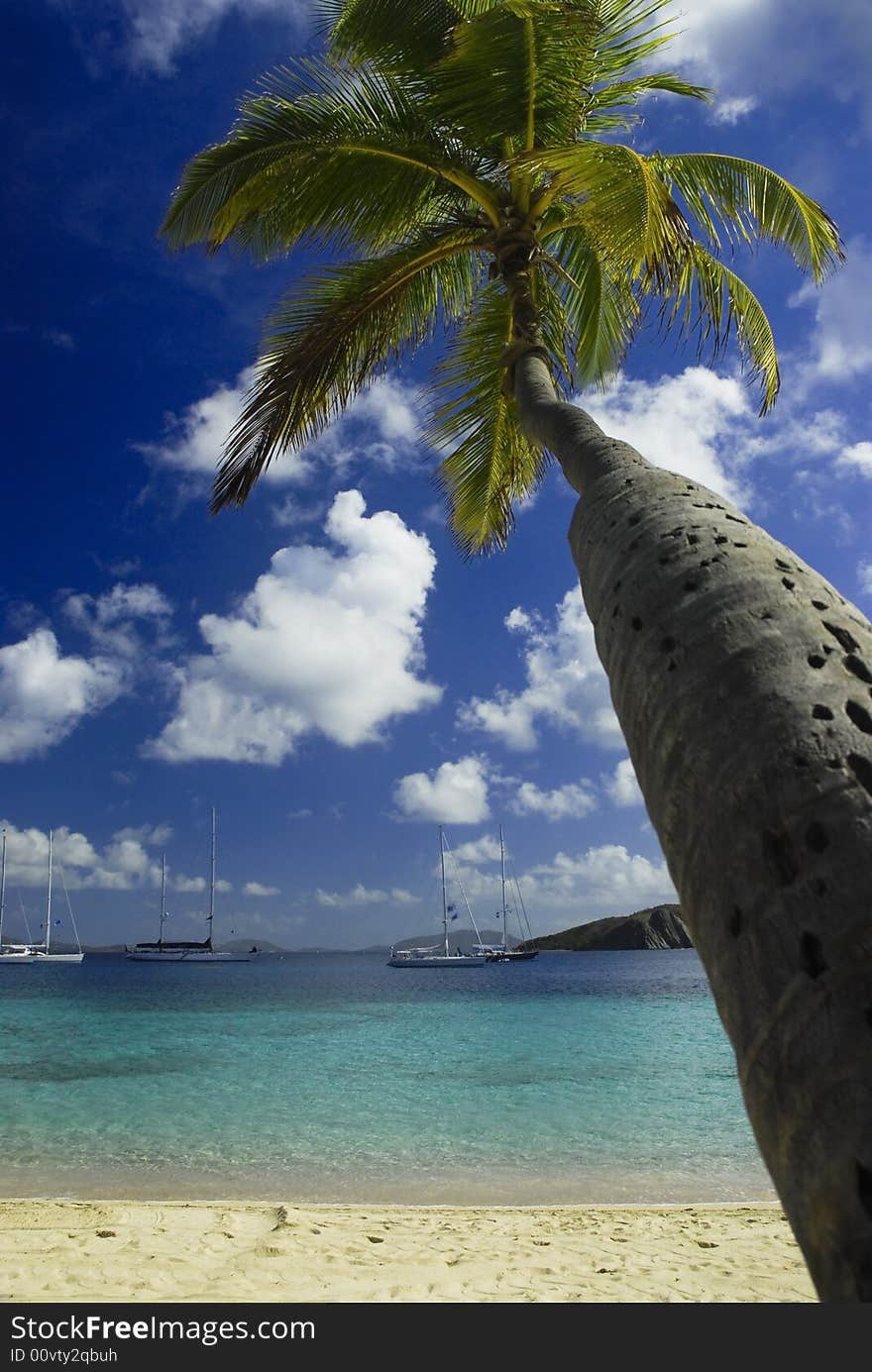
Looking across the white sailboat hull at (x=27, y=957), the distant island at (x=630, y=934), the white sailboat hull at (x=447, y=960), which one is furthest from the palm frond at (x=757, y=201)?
the distant island at (x=630, y=934)

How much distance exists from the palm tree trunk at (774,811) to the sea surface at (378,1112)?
31.4ft

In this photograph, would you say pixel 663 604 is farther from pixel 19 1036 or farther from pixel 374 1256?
pixel 19 1036

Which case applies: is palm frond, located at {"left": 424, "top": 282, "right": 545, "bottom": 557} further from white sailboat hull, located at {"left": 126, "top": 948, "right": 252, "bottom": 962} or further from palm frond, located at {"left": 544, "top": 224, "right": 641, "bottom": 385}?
white sailboat hull, located at {"left": 126, "top": 948, "right": 252, "bottom": 962}

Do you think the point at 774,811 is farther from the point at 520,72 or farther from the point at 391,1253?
the point at 391,1253

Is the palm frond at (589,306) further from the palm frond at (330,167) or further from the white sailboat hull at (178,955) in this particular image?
the white sailboat hull at (178,955)

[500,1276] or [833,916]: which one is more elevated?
[833,916]

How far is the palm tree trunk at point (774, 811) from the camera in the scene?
1369mm

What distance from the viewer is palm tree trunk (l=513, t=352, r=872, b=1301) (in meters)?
1.37

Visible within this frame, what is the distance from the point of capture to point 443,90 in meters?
5.77

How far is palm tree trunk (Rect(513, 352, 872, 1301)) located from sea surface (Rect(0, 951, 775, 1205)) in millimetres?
9568

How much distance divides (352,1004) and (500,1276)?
125 feet

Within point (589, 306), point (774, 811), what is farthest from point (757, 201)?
point (774, 811)
